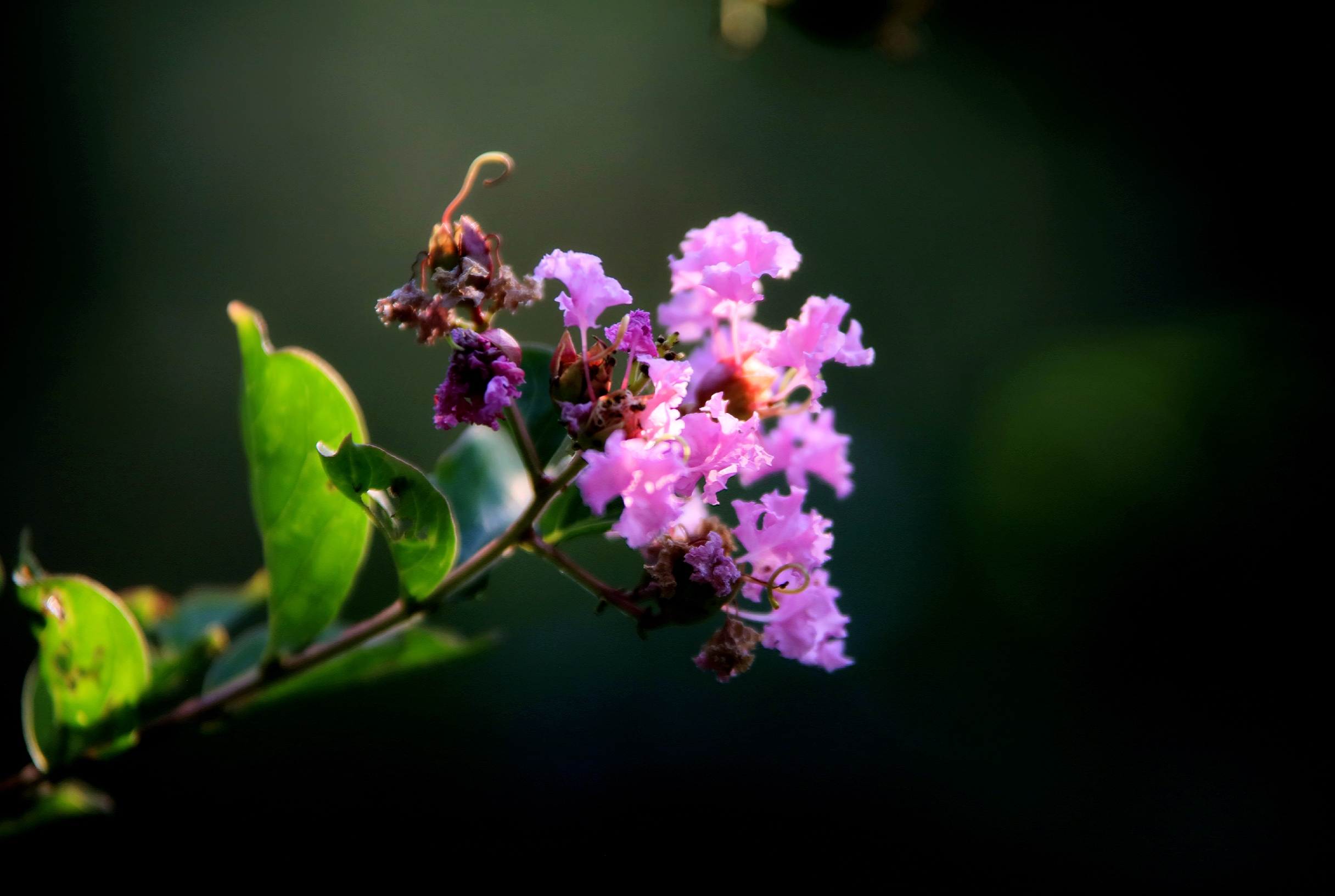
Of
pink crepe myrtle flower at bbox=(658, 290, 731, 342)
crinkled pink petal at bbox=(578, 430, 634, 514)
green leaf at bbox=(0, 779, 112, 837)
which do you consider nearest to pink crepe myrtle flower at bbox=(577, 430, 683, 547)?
crinkled pink petal at bbox=(578, 430, 634, 514)

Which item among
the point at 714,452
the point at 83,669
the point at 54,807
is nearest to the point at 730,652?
the point at 714,452

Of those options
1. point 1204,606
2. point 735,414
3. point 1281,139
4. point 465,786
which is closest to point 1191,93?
point 1281,139

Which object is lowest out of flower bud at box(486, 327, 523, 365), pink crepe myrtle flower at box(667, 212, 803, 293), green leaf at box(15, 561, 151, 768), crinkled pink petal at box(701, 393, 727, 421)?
green leaf at box(15, 561, 151, 768)

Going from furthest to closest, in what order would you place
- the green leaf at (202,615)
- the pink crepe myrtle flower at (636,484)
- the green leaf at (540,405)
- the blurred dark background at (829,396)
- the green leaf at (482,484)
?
the blurred dark background at (829,396), the green leaf at (202,615), the green leaf at (482,484), the green leaf at (540,405), the pink crepe myrtle flower at (636,484)

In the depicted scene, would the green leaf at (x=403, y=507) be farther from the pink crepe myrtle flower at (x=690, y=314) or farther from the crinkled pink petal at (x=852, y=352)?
the crinkled pink petal at (x=852, y=352)

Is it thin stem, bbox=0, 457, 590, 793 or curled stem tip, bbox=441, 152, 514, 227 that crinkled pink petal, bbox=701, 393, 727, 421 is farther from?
curled stem tip, bbox=441, 152, 514, 227

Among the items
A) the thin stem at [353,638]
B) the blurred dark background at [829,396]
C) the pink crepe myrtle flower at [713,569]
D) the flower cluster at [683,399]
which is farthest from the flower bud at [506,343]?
the blurred dark background at [829,396]
